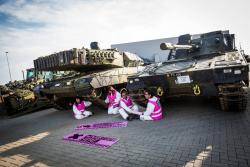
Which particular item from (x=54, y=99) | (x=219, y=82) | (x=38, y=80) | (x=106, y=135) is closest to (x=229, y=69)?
(x=219, y=82)

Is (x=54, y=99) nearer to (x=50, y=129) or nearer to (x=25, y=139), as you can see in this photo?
(x=50, y=129)

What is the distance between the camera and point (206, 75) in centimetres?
582

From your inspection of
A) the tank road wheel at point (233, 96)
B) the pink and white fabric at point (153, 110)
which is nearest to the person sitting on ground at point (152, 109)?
the pink and white fabric at point (153, 110)

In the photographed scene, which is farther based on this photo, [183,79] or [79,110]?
[79,110]

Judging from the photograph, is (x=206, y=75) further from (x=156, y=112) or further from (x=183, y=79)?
(x=156, y=112)

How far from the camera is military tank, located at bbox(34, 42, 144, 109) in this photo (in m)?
7.70

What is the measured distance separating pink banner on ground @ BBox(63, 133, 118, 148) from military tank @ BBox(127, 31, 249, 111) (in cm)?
240

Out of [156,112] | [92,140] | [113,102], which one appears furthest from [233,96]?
[113,102]

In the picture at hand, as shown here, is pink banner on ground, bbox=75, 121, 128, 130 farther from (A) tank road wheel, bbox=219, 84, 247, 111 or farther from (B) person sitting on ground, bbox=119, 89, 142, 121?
(A) tank road wheel, bbox=219, 84, 247, 111

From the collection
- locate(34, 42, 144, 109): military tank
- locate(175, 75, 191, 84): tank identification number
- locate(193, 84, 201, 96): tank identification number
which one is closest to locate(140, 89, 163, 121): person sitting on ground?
locate(175, 75, 191, 84): tank identification number

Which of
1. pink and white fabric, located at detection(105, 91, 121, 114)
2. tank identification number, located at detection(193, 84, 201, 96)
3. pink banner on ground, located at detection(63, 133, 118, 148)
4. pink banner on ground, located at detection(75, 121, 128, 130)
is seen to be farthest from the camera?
pink and white fabric, located at detection(105, 91, 121, 114)

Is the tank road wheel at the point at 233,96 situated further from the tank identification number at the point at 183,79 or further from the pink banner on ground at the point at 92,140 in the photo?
the pink banner on ground at the point at 92,140

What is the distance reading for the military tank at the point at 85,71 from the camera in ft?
25.3

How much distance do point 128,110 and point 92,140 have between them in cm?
203
